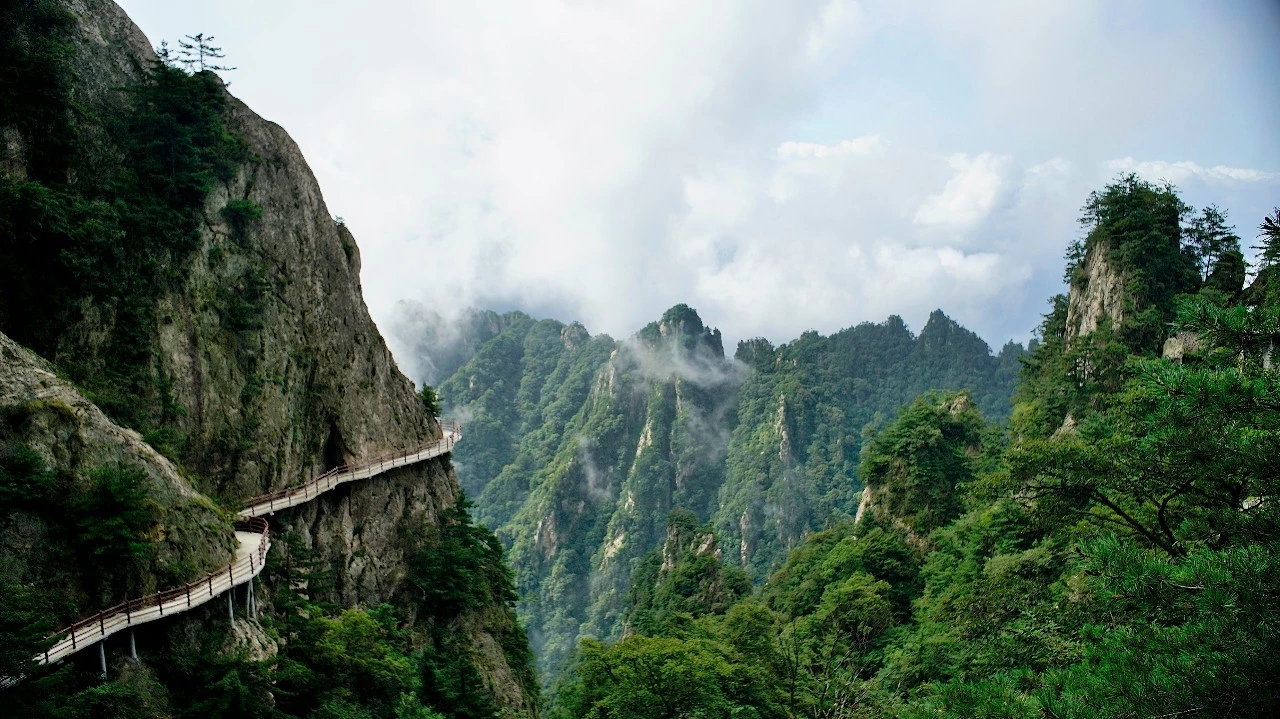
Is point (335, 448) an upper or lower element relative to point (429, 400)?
lower

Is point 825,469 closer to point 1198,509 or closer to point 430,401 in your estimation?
point 430,401

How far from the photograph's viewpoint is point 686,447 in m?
157

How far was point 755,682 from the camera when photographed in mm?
28219

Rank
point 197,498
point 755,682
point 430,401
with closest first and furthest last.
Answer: point 197,498 < point 755,682 < point 430,401

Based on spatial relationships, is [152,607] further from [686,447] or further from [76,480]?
[686,447]

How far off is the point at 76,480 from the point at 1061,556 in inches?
1056

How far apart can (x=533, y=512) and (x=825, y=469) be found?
2124 inches

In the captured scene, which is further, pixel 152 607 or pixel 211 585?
pixel 211 585

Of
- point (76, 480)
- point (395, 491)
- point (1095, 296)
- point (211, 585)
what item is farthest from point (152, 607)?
point (1095, 296)

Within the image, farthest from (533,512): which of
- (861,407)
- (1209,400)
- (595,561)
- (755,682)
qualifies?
(1209,400)

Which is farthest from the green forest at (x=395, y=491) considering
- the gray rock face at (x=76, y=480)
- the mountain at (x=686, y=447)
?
the mountain at (x=686, y=447)

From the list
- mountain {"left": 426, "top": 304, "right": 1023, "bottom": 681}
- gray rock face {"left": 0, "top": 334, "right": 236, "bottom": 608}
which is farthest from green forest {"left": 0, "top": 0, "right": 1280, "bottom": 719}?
mountain {"left": 426, "top": 304, "right": 1023, "bottom": 681}

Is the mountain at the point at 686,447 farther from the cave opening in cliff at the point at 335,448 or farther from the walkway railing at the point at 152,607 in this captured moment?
the walkway railing at the point at 152,607

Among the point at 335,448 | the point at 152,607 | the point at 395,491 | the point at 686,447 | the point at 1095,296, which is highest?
the point at 686,447
